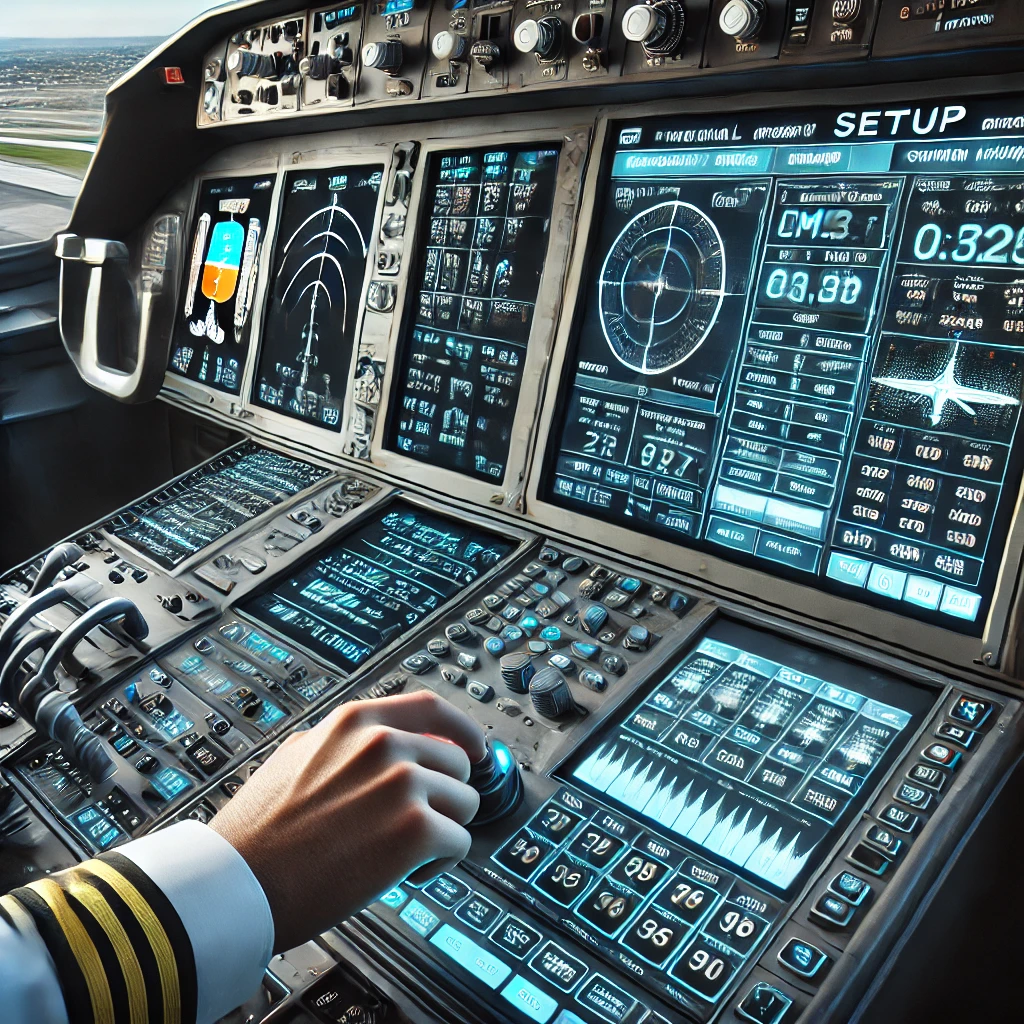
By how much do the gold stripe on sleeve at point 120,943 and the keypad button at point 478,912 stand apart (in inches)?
13.9

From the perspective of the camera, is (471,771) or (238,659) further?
(238,659)

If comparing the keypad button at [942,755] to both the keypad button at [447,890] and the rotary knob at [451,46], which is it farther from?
the rotary knob at [451,46]

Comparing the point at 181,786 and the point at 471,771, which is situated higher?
the point at 471,771

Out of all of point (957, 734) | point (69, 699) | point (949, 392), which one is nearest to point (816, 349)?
point (949, 392)

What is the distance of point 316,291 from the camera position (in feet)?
7.09

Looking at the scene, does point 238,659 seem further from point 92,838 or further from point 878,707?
point 878,707

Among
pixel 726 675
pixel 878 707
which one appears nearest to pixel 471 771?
pixel 726 675

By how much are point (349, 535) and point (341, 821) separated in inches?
39.1

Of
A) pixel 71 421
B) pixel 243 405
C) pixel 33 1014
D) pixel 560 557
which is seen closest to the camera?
pixel 33 1014

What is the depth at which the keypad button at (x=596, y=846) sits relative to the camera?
1009mm

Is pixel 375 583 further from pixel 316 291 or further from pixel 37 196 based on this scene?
pixel 37 196

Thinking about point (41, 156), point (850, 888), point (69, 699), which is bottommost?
point (69, 699)

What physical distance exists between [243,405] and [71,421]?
712 mm

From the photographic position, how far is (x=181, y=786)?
1.28 meters
